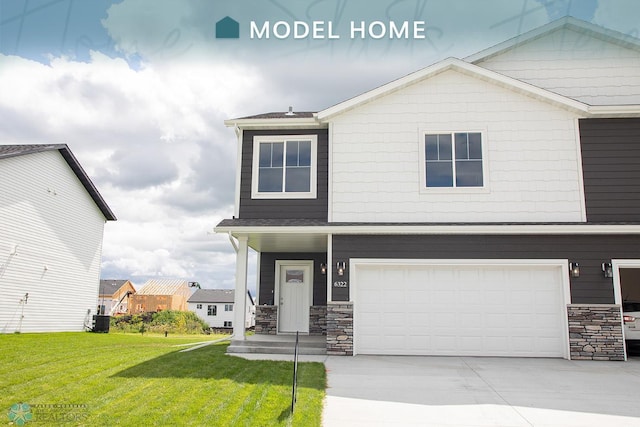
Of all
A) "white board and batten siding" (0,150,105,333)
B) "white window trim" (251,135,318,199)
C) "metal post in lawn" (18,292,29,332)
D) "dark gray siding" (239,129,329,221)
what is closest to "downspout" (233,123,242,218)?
"dark gray siding" (239,129,329,221)

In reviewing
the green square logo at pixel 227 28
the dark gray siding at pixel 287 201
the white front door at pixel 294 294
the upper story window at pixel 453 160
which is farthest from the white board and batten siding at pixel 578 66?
the green square logo at pixel 227 28

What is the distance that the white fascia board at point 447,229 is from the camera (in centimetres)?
1143

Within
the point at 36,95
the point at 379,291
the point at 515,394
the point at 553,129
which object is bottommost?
the point at 515,394

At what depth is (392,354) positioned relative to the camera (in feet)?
38.0

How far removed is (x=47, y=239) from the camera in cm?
1934

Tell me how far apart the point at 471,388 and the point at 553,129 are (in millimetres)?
6928

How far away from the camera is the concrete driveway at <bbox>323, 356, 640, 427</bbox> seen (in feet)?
21.3

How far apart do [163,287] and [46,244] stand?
36428mm

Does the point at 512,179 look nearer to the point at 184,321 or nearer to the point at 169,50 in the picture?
the point at 169,50

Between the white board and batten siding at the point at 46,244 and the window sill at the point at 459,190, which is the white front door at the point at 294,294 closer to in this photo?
the window sill at the point at 459,190

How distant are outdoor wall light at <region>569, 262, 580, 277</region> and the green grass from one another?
6004 mm

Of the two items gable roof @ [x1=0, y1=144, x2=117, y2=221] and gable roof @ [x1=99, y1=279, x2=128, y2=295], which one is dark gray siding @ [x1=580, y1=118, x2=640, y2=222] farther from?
gable roof @ [x1=99, y1=279, x2=128, y2=295]

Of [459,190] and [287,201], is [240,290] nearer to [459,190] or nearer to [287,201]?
[287,201]

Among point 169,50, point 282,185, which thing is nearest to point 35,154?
point 282,185
